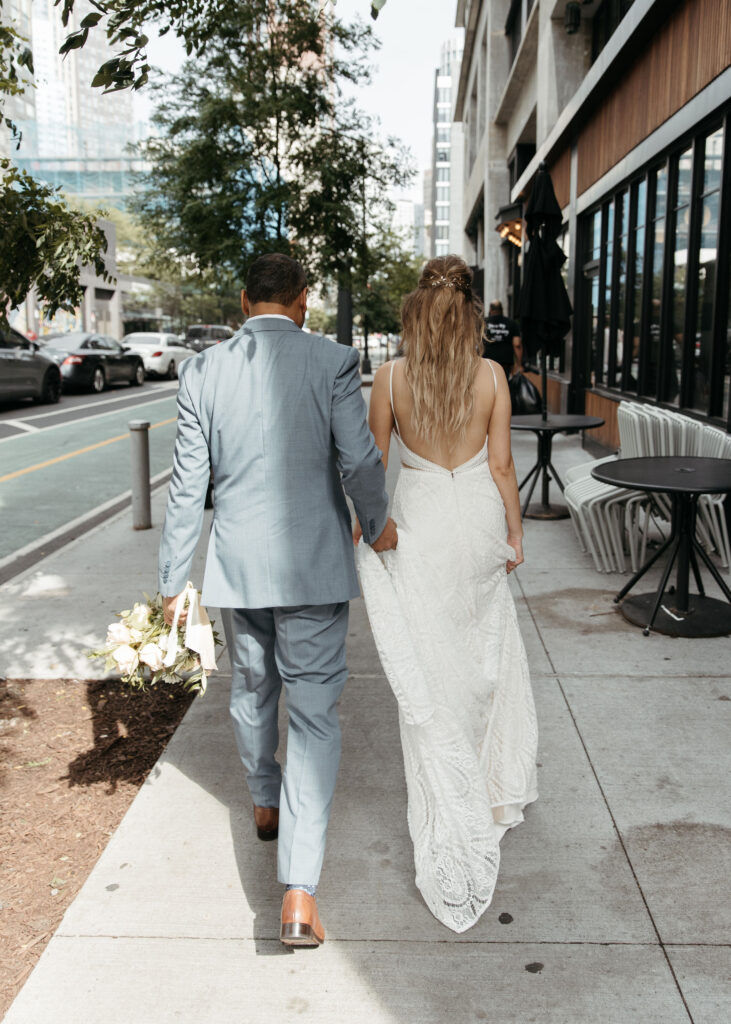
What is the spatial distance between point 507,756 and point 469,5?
35365mm

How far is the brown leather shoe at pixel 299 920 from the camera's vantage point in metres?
2.69

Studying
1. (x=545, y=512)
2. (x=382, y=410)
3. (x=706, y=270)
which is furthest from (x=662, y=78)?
(x=382, y=410)

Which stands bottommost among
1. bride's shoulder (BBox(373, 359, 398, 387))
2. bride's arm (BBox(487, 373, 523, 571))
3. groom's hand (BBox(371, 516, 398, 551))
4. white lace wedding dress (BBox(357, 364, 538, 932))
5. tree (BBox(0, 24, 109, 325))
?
white lace wedding dress (BBox(357, 364, 538, 932))

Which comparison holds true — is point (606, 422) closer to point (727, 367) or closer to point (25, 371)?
point (727, 367)

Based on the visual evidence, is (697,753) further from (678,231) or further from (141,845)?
(678,231)

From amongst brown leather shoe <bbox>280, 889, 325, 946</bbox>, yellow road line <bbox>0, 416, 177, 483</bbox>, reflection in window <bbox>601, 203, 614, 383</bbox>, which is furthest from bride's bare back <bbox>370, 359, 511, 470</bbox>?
reflection in window <bbox>601, 203, 614, 383</bbox>

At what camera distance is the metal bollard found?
8445 mm

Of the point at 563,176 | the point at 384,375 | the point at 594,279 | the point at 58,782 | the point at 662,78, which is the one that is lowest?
the point at 58,782

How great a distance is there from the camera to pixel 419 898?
3051 millimetres

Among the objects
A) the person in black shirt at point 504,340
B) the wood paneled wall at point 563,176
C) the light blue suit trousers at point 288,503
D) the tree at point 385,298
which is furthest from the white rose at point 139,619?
the tree at point 385,298

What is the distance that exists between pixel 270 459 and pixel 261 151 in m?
12.6

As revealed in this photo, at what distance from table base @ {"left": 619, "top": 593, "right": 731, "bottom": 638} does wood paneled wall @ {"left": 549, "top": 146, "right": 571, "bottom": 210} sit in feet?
36.7

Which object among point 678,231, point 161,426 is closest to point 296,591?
point 678,231

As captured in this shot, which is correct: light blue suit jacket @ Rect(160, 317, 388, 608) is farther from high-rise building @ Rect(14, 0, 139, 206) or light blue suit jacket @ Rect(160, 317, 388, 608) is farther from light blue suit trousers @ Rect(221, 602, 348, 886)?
high-rise building @ Rect(14, 0, 139, 206)
